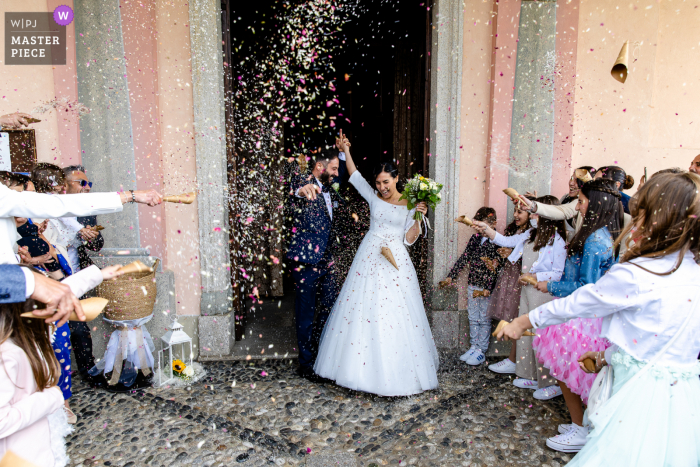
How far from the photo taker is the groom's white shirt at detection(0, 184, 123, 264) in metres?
1.75

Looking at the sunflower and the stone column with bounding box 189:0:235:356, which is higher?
the stone column with bounding box 189:0:235:356

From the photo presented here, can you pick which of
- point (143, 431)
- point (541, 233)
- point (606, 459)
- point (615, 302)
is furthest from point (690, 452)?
point (143, 431)

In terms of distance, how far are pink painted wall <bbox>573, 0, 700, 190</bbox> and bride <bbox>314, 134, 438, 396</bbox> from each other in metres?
2.31

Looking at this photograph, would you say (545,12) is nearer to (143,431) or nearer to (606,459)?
(606,459)

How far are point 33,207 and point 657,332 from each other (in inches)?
111

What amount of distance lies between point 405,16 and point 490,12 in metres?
1.60

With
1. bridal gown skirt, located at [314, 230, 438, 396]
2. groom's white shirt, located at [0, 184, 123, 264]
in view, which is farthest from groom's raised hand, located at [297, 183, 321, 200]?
groom's white shirt, located at [0, 184, 123, 264]

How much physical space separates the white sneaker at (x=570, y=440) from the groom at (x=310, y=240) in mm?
2099

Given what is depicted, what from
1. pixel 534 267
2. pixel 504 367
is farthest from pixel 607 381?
pixel 504 367

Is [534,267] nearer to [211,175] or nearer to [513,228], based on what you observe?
[513,228]

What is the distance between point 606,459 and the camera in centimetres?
172

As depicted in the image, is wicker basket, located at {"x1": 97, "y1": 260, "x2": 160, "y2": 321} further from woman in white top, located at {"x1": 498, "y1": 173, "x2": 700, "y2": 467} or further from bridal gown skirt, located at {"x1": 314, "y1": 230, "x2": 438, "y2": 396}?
woman in white top, located at {"x1": 498, "y1": 173, "x2": 700, "y2": 467}

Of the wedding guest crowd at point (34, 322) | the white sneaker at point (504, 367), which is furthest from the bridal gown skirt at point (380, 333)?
the wedding guest crowd at point (34, 322)

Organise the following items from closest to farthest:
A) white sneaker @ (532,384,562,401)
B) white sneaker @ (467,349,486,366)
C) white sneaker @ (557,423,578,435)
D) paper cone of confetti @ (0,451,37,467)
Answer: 1. paper cone of confetti @ (0,451,37,467)
2. white sneaker @ (557,423,578,435)
3. white sneaker @ (532,384,562,401)
4. white sneaker @ (467,349,486,366)
